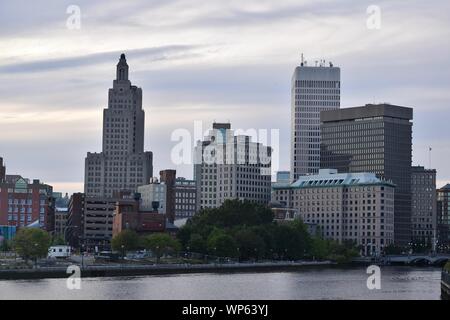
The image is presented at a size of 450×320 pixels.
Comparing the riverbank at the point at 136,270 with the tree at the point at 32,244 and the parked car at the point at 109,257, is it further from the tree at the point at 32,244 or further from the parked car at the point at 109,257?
the parked car at the point at 109,257

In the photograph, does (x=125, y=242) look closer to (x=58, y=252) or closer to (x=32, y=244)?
(x=58, y=252)

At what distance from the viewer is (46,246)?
555ft

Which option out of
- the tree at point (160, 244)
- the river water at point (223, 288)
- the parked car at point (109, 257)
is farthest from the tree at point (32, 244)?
the tree at point (160, 244)

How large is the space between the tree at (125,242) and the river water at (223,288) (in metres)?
36.3

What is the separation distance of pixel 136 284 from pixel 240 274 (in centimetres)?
3502

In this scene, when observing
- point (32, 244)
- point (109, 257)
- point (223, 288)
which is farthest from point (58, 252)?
point (223, 288)

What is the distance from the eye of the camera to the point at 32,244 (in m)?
167

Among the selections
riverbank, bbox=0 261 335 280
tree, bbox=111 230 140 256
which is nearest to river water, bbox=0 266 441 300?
riverbank, bbox=0 261 335 280

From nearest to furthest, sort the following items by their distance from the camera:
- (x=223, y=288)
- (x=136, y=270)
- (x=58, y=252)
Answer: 1. (x=223, y=288)
2. (x=136, y=270)
3. (x=58, y=252)

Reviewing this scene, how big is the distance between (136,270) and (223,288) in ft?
145

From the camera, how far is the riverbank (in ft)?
494
